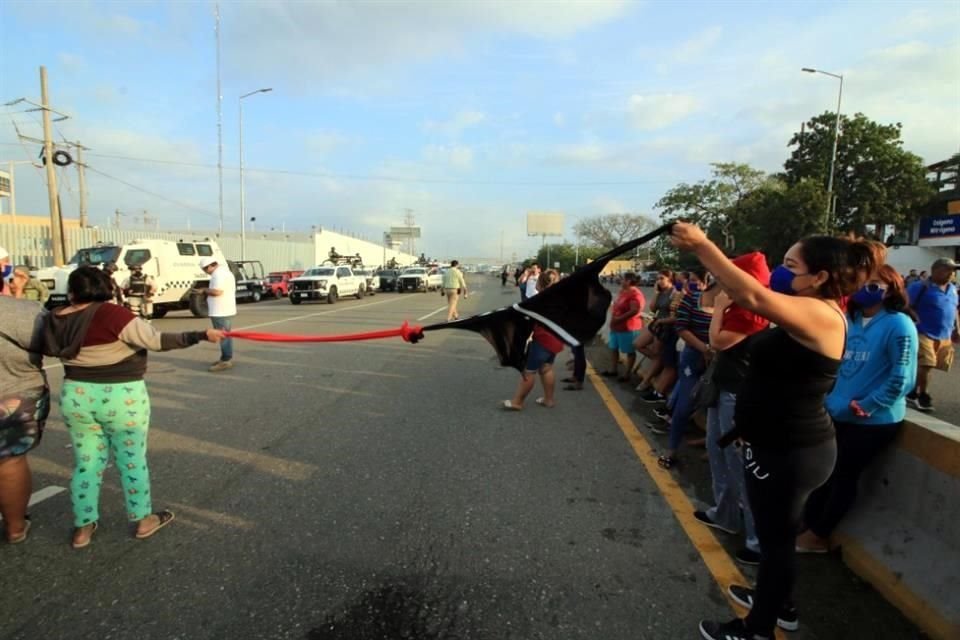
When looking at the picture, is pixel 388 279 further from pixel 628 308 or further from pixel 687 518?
pixel 687 518

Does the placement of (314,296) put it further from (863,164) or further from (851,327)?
(863,164)

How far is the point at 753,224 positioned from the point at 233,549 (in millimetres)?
44917

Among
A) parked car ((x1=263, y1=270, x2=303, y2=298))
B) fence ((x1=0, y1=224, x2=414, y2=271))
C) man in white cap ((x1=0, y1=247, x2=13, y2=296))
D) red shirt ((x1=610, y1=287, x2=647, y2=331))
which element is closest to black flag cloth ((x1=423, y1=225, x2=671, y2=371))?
man in white cap ((x1=0, y1=247, x2=13, y2=296))

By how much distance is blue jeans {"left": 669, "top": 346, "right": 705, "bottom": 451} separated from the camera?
4492mm

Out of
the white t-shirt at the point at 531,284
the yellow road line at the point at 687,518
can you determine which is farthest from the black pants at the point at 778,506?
the white t-shirt at the point at 531,284

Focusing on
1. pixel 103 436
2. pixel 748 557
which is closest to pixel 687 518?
pixel 748 557

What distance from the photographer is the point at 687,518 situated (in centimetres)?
364

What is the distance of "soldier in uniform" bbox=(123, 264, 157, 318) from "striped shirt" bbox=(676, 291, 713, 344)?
15470 mm

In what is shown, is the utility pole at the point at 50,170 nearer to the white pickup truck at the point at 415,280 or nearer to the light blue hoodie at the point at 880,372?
the white pickup truck at the point at 415,280

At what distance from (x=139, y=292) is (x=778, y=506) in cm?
1715

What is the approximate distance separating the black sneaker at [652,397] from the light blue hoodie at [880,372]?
147 inches

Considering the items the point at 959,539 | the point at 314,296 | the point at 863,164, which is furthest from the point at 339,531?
the point at 863,164

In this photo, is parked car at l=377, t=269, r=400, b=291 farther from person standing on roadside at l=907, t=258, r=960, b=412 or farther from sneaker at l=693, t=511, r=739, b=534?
sneaker at l=693, t=511, r=739, b=534

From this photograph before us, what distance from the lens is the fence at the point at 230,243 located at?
25.5m
